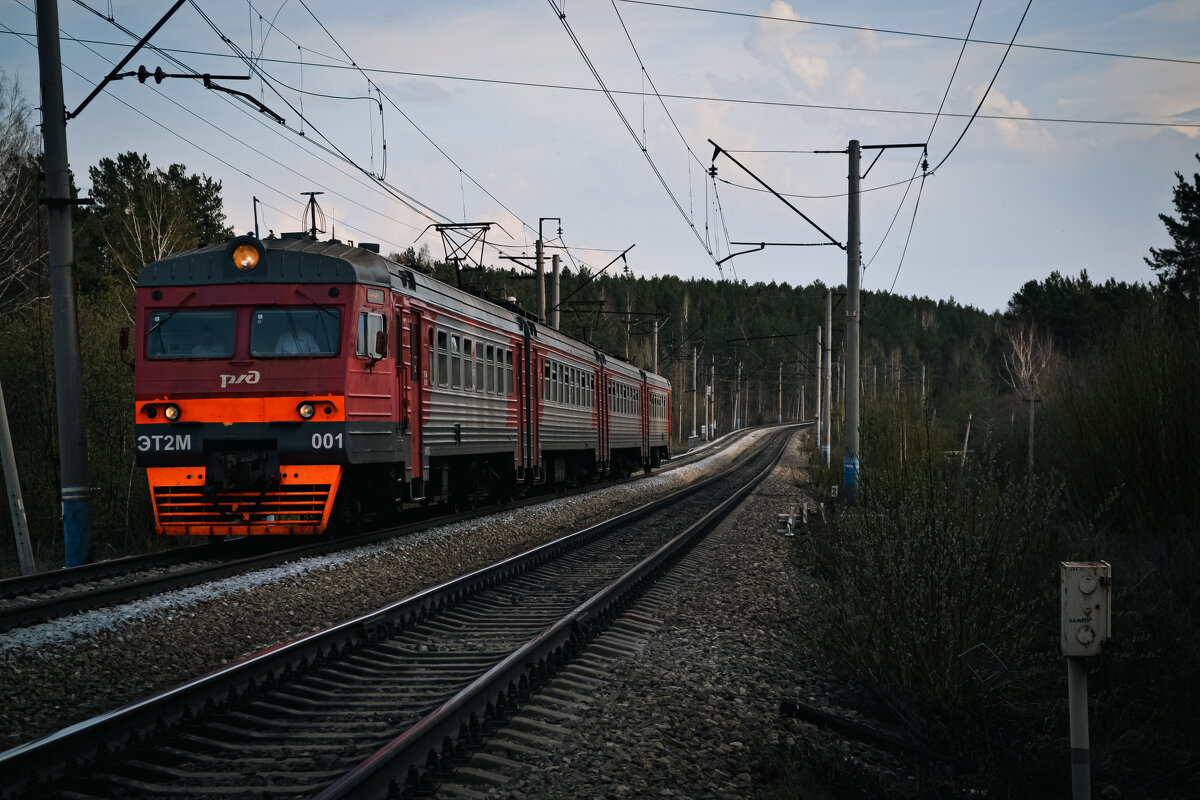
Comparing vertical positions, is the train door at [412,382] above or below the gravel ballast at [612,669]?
above

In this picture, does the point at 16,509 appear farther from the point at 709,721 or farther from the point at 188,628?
the point at 709,721

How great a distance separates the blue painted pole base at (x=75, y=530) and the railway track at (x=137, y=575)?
87cm

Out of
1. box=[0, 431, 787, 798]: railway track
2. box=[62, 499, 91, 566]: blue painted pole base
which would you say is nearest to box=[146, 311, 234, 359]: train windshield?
box=[62, 499, 91, 566]: blue painted pole base

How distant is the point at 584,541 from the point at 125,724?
368 inches

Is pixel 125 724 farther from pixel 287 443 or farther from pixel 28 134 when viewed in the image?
pixel 28 134

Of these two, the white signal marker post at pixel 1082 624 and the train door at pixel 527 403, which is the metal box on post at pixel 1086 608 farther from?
the train door at pixel 527 403

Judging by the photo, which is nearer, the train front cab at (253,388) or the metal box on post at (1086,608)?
the metal box on post at (1086,608)

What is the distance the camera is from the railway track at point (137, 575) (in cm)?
799

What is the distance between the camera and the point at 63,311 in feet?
37.1

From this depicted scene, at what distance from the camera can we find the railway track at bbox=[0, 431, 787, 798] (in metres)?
4.45

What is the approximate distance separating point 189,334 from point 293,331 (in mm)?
1142

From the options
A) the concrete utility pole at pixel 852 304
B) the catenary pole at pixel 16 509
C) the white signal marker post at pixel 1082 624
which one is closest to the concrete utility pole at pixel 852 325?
the concrete utility pole at pixel 852 304

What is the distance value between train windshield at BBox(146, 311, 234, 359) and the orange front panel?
126 centimetres

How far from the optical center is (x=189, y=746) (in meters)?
5.04
